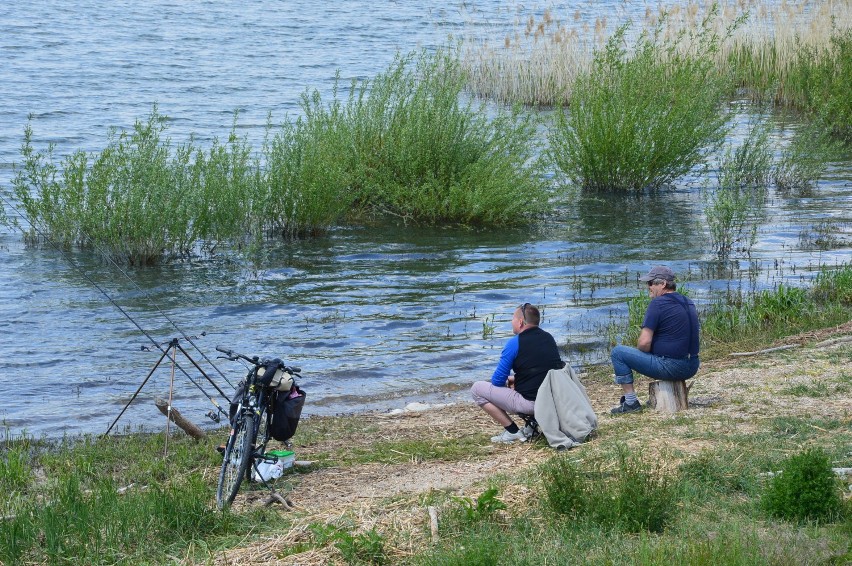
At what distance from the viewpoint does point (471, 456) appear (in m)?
8.55

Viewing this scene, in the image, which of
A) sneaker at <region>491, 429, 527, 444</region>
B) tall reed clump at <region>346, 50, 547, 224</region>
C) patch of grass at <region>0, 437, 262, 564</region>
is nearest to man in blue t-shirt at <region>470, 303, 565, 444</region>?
sneaker at <region>491, 429, 527, 444</region>

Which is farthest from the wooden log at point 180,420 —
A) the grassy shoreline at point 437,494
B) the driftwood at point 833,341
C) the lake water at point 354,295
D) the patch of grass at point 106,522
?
the driftwood at point 833,341

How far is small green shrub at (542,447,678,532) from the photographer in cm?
632

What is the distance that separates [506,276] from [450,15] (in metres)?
34.1

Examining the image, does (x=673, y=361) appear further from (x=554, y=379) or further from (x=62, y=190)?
(x=62, y=190)

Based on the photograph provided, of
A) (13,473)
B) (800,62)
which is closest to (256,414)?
(13,473)

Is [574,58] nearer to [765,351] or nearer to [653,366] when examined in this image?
[765,351]

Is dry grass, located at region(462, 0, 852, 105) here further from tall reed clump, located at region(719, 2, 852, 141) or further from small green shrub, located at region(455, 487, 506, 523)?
small green shrub, located at region(455, 487, 506, 523)

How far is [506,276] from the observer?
53.8ft

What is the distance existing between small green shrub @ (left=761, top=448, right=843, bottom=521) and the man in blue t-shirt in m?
2.79

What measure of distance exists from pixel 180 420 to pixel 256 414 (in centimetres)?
162

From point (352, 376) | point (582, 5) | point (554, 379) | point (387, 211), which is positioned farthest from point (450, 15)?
point (554, 379)

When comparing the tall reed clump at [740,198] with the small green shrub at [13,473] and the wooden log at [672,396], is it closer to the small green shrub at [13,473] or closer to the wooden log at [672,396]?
the wooden log at [672,396]

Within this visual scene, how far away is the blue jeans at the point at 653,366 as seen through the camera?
942 cm
